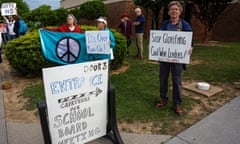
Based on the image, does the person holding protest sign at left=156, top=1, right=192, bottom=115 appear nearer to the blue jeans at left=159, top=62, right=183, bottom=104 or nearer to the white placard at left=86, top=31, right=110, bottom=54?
the blue jeans at left=159, top=62, right=183, bottom=104

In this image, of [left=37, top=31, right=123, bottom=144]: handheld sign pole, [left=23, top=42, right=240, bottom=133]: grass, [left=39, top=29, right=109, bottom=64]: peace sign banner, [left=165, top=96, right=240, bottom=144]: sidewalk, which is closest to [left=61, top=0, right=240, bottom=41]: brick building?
[left=23, top=42, right=240, bottom=133]: grass

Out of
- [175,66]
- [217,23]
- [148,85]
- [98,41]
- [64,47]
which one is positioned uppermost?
[217,23]

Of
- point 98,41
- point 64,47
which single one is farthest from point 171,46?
point 64,47

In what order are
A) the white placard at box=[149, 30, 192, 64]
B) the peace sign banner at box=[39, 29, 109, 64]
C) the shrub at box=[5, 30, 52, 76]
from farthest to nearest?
1. the shrub at box=[5, 30, 52, 76]
2. the peace sign banner at box=[39, 29, 109, 64]
3. the white placard at box=[149, 30, 192, 64]

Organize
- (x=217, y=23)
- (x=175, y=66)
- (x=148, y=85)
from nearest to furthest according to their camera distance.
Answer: (x=175, y=66)
(x=148, y=85)
(x=217, y=23)

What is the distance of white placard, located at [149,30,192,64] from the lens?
3331 millimetres

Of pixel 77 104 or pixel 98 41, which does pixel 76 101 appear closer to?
pixel 77 104

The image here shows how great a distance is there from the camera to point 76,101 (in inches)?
94.1

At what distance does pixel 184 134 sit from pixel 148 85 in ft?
6.57

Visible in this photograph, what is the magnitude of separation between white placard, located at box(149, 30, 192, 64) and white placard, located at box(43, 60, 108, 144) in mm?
1324

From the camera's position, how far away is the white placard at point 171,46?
3.33 meters

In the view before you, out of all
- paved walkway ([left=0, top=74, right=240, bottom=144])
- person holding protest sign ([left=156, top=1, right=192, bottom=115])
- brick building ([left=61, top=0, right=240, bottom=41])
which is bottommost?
paved walkway ([left=0, top=74, right=240, bottom=144])

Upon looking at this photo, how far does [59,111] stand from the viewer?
2.27 meters

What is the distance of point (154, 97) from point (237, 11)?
12.5m
